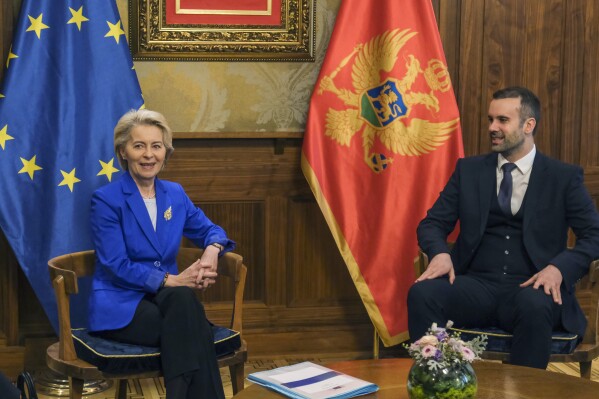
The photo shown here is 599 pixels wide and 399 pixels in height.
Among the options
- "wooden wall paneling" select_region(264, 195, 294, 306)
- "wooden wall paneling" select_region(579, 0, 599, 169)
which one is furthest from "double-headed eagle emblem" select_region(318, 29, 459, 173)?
"wooden wall paneling" select_region(579, 0, 599, 169)

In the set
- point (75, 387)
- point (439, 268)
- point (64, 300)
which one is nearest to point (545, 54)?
point (439, 268)

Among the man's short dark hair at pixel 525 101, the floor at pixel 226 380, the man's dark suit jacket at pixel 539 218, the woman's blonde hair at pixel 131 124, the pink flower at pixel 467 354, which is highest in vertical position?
the man's short dark hair at pixel 525 101

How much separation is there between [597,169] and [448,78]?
995 mm

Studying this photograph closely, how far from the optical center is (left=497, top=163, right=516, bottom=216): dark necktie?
399cm

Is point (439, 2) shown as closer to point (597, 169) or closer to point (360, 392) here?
point (597, 169)

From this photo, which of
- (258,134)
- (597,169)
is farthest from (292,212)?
(597,169)

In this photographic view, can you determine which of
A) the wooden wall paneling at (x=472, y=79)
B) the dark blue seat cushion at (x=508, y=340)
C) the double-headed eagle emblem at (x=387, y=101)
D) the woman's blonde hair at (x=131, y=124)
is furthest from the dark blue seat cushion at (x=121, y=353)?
the wooden wall paneling at (x=472, y=79)

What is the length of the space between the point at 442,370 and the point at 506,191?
1.55 meters

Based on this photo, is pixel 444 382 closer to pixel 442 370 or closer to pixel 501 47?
pixel 442 370

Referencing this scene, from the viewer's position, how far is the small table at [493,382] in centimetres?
279

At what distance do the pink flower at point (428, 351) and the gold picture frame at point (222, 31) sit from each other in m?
2.26

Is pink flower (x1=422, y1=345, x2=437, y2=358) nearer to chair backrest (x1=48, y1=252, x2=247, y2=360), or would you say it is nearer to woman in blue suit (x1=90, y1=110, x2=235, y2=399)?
woman in blue suit (x1=90, y1=110, x2=235, y2=399)

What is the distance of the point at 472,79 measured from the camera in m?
4.75

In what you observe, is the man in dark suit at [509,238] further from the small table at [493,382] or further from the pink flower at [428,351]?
the pink flower at [428,351]
